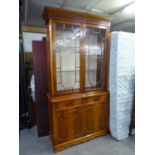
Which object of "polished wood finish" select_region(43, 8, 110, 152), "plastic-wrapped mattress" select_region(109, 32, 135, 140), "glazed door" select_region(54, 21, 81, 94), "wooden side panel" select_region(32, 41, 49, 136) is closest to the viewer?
"polished wood finish" select_region(43, 8, 110, 152)

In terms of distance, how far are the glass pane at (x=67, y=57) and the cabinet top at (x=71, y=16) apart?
5.1 inches

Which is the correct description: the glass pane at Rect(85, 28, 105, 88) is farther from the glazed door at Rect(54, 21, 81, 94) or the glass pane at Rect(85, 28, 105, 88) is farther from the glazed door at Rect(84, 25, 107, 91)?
the glazed door at Rect(54, 21, 81, 94)

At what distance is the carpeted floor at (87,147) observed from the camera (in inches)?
85.1

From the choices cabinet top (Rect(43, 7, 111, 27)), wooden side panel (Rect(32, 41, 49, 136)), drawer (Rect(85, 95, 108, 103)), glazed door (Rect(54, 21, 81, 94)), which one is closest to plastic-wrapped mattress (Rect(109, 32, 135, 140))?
drawer (Rect(85, 95, 108, 103))

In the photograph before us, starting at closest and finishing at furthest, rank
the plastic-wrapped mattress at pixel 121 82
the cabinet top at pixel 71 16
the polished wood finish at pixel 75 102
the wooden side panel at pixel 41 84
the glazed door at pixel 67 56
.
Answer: the cabinet top at pixel 71 16 < the polished wood finish at pixel 75 102 < the glazed door at pixel 67 56 < the plastic-wrapped mattress at pixel 121 82 < the wooden side panel at pixel 41 84

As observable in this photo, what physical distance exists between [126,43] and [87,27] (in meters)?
0.75

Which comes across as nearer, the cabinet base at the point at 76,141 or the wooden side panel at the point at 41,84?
the cabinet base at the point at 76,141

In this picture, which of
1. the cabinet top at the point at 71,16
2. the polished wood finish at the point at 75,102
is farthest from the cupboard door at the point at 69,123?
the cabinet top at the point at 71,16

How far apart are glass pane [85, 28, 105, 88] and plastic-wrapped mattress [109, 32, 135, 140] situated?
0.20m

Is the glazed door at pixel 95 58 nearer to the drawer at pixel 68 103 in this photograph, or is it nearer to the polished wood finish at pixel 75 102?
the polished wood finish at pixel 75 102

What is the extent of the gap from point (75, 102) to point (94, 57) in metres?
0.94

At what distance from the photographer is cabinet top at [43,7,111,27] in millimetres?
1961

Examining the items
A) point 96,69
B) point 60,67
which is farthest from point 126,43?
point 60,67
